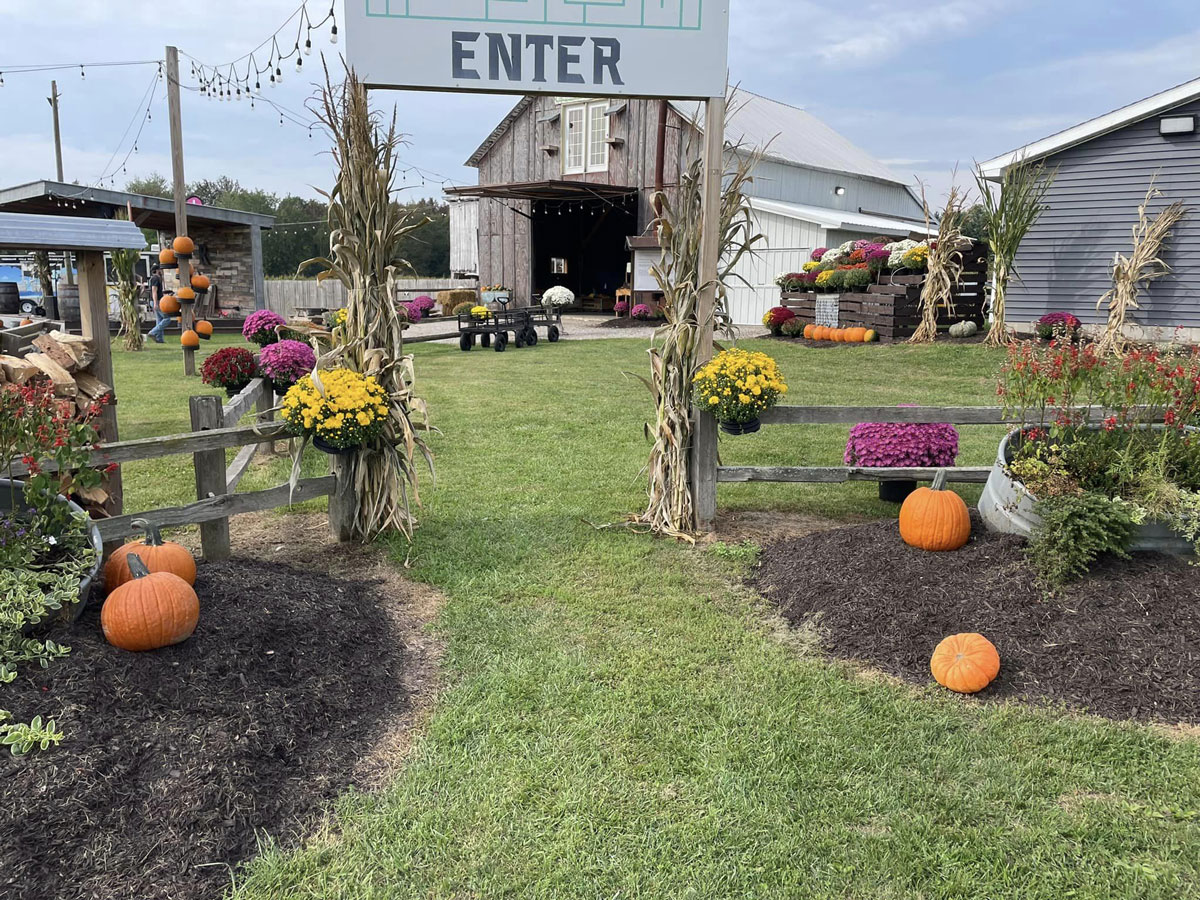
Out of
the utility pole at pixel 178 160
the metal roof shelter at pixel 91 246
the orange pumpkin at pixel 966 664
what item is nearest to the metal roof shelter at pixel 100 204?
the utility pole at pixel 178 160

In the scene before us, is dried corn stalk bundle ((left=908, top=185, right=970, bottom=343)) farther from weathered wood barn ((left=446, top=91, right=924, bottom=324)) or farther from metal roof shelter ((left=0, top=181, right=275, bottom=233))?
metal roof shelter ((left=0, top=181, right=275, bottom=233))

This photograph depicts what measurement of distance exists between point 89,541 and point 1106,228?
16.7 meters

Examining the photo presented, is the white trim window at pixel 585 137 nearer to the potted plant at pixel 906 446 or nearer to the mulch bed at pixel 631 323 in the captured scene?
the mulch bed at pixel 631 323

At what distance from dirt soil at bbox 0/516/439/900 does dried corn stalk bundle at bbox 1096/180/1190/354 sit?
13.5 m

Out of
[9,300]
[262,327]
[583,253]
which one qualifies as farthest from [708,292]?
[583,253]

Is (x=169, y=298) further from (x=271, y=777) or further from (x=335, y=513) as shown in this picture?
(x=271, y=777)

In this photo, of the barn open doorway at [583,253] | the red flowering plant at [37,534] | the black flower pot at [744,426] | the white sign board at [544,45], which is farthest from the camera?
the barn open doorway at [583,253]

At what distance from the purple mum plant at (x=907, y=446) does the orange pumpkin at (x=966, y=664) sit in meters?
2.38

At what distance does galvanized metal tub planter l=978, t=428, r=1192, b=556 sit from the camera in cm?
397

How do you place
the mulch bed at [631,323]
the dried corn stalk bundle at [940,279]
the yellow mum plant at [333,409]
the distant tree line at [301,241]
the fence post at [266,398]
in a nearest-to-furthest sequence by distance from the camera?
the yellow mum plant at [333,409]
the fence post at [266,398]
the dried corn stalk bundle at [940,279]
the mulch bed at [631,323]
the distant tree line at [301,241]

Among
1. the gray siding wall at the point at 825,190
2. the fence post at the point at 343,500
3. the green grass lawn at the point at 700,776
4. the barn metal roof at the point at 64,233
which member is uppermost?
the gray siding wall at the point at 825,190

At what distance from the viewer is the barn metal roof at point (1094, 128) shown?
13.7 m

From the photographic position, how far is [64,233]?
3684 mm

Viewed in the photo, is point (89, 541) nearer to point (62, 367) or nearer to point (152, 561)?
point (152, 561)
